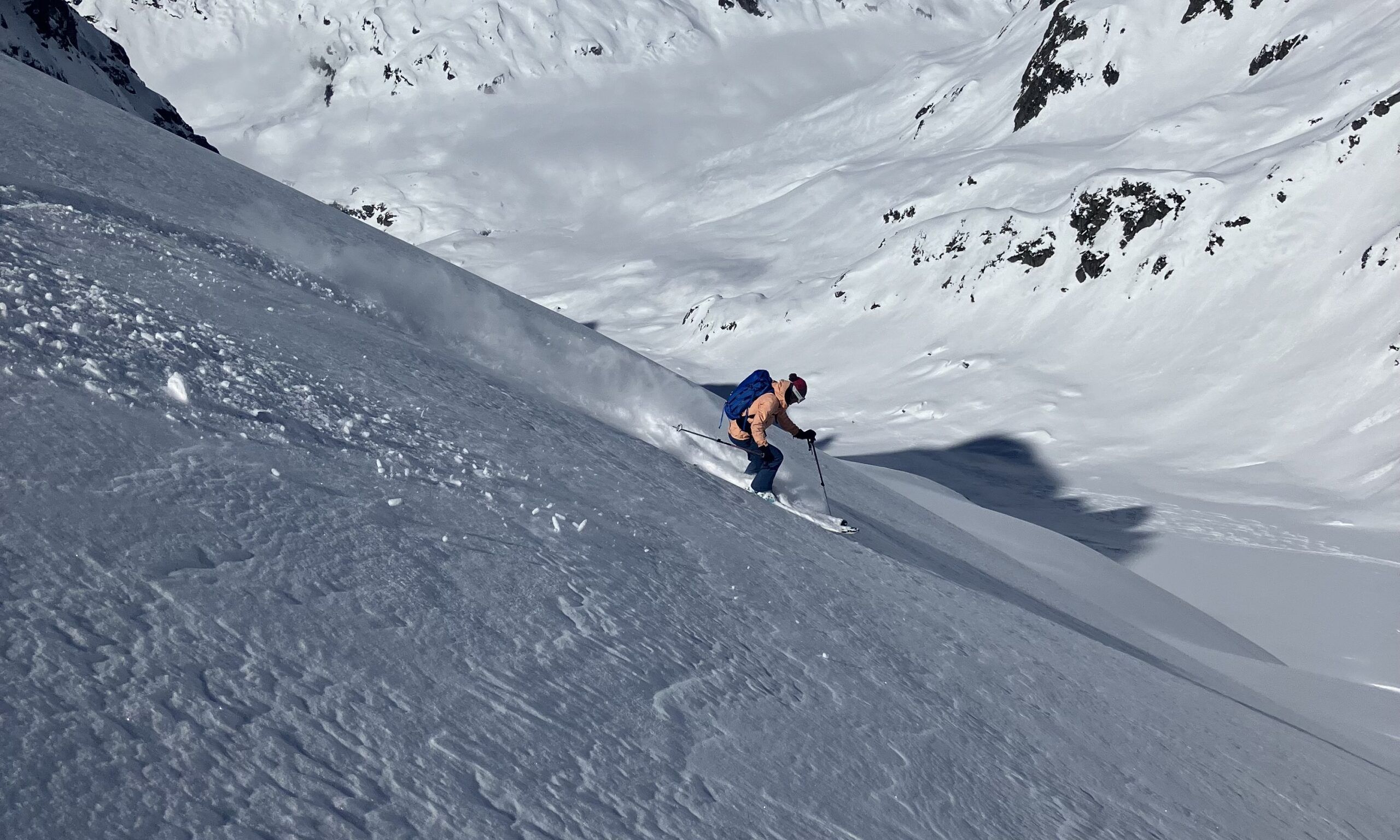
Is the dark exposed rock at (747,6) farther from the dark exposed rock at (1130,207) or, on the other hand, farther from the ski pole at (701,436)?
the ski pole at (701,436)

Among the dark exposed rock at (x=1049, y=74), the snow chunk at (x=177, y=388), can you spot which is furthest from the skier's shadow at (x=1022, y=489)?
the dark exposed rock at (x=1049, y=74)

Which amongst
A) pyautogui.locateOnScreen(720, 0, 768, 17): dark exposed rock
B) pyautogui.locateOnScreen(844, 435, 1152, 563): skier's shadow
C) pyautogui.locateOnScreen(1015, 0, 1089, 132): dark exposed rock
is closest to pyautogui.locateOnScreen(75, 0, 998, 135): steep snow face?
pyautogui.locateOnScreen(720, 0, 768, 17): dark exposed rock

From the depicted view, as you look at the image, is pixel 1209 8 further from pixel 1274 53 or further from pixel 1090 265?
pixel 1090 265

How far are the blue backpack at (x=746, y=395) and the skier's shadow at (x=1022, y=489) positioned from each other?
1318 centimetres

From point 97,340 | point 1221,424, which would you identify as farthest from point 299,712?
point 1221,424

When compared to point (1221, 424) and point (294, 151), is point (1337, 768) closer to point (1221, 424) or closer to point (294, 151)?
point (1221, 424)

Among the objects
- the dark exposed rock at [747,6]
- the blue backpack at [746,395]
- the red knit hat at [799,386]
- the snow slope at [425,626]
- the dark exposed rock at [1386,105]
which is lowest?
the snow slope at [425,626]

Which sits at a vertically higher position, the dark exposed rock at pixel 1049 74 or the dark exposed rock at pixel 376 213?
the dark exposed rock at pixel 1049 74

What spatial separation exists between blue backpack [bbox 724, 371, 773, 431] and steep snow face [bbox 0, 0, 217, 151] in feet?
133

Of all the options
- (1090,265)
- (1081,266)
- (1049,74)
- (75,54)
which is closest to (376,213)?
(75,54)

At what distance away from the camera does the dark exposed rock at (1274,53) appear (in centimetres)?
5278

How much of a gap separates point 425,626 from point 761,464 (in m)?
5.37

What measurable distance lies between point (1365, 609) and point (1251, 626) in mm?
2149

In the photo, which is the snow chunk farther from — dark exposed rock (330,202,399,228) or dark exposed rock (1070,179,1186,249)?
dark exposed rock (330,202,399,228)
